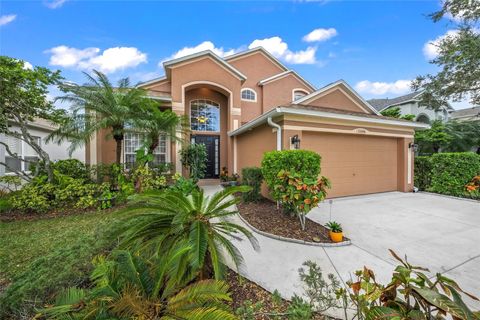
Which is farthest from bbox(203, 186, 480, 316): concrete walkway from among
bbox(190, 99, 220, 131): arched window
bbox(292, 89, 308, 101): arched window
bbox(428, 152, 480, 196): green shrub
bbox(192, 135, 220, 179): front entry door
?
bbox(292, 89, 308, 101): arched window

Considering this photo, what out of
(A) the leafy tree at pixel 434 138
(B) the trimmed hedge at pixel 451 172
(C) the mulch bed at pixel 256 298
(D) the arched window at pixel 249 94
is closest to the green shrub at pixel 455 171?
(B) the trimmed hedge at pixel 451 172

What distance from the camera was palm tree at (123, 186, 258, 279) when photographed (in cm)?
231

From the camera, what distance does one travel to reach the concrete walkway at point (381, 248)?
3.16 metres

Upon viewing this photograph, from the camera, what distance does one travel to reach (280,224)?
511 centimetres

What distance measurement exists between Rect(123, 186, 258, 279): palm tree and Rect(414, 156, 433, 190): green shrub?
1095 centimetres

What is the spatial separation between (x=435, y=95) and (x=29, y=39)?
65.4ft

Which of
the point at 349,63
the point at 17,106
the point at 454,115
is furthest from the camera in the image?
the point at 454,115

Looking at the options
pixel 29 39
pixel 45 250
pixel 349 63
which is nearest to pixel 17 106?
pixel 29 39

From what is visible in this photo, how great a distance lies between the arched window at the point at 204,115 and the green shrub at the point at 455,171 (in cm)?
1111

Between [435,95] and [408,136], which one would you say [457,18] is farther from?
[408,136]

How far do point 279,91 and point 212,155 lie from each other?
6.78 m

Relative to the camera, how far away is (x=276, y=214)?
19.1 feet

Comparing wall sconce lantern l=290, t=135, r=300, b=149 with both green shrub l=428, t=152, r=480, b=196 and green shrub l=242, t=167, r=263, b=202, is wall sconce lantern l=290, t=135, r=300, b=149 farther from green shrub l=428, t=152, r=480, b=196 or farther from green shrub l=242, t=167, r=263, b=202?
green shrub l=428, t=152, r=480, b=196

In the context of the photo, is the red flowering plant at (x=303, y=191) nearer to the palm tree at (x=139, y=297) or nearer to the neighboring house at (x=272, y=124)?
the neighboring house at (x=272, y=124)
